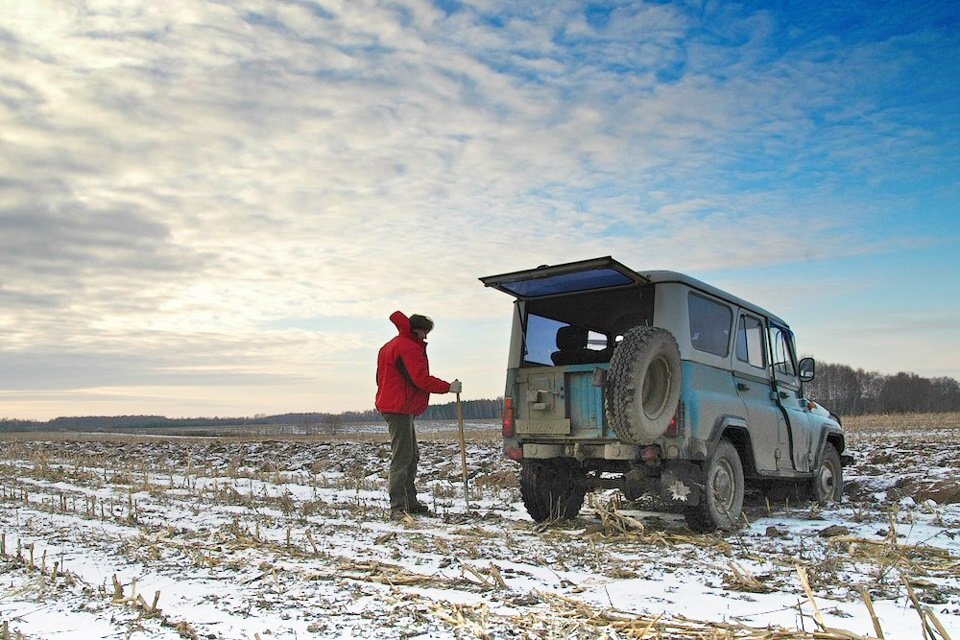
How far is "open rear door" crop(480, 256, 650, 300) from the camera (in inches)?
244

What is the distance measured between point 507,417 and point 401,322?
1574mm

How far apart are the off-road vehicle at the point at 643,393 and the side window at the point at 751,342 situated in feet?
0.04

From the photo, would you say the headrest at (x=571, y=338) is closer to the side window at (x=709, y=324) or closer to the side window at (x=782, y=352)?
the side window at (x=709, y=324)

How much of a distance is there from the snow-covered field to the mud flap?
1.15ft

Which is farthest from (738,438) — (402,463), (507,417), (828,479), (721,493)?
(402,463)

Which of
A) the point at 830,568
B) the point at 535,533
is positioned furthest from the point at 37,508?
the point at 830,568

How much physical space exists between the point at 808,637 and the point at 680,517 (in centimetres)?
469

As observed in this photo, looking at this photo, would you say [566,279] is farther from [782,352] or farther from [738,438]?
[782,352]

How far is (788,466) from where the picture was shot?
804cm

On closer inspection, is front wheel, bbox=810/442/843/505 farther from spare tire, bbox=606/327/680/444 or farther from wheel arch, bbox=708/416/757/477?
spare tire, bbox=606/327/680/444

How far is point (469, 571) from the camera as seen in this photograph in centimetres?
449

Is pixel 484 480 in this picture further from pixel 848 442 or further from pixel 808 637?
pixel 848 442

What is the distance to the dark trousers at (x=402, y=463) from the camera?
7664 mm

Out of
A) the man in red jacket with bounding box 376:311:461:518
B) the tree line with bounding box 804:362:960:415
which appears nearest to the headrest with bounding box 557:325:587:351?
the man in red jacket with bounding box 376:311:461:518
